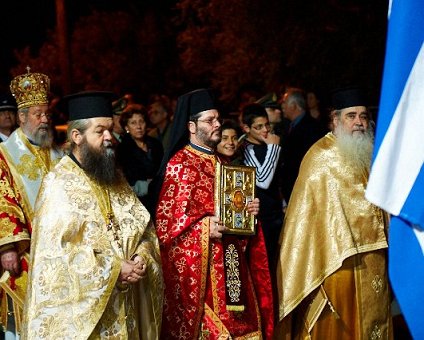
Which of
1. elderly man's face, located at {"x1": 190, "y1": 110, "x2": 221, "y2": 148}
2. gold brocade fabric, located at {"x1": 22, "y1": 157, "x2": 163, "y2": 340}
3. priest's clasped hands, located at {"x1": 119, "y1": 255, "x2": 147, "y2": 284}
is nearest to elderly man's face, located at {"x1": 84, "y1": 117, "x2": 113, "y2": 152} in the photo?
gold brocade fabric, located at {"x1": 22, "y1": 157, "x2": 163, "y2": 340}

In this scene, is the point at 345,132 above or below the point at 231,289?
above

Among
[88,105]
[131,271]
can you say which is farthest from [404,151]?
[88,105]

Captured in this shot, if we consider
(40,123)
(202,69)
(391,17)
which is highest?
(391,17)

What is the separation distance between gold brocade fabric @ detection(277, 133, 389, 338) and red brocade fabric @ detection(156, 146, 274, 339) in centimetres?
72

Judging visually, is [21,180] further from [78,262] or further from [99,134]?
[78,262]

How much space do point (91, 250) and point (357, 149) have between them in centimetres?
263

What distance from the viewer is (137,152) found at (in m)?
9.93

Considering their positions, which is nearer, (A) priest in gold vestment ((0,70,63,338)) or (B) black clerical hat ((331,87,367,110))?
(A) priest in gold vestment ((0,70,63,338))

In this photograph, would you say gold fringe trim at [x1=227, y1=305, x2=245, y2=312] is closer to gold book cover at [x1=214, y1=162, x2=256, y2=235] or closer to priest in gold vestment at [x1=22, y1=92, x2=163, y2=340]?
gold book cover at [x1=214, y1=162, x2=256, y2=235]

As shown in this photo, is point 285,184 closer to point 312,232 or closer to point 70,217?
point 312,232

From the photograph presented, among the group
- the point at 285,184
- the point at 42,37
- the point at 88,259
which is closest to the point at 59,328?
the point at 88,259

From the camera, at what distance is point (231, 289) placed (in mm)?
7316

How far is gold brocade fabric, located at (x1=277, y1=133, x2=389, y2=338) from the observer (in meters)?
7.84

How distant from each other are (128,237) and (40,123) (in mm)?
1716
